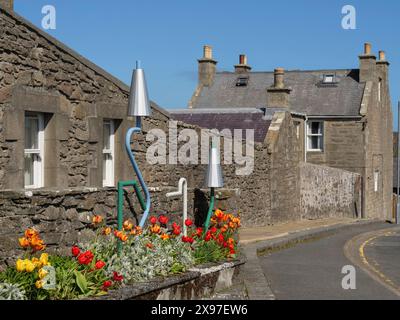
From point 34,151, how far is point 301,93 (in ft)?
101

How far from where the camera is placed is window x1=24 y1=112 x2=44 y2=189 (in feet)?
47.2

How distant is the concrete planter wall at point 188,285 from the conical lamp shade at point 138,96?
222 cm

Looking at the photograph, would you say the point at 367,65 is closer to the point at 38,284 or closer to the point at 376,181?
Result: the point at 376,181

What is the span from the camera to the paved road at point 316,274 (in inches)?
423

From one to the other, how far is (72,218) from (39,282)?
1.54 meters

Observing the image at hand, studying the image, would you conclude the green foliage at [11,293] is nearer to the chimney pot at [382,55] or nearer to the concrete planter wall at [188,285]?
the concrete planter wall at [188,285]

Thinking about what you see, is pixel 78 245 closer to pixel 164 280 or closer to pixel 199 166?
pixel 164 280

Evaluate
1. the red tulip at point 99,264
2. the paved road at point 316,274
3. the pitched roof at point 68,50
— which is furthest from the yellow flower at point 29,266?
the pitched roof at point 68,50

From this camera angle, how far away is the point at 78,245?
8445mm

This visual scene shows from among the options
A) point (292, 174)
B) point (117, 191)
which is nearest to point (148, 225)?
point (117, 191)

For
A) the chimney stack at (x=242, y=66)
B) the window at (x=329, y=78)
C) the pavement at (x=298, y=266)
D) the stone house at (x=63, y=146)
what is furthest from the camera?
the chimney stack at (x=242, y=66)

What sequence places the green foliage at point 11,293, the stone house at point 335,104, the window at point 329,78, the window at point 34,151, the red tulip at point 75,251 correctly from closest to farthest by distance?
the green foliage at point 11,293
the red tulip at point 75,251
the window at point 34,151
the stone house at point 335,104
the window at point 329,78

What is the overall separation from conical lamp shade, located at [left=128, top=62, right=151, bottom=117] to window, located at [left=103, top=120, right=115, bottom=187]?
6065 millimetres

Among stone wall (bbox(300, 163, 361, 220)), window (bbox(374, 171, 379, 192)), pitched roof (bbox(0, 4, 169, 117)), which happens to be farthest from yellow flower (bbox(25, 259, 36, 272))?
Answer: window (bbox(374, 171, 379, 192))
